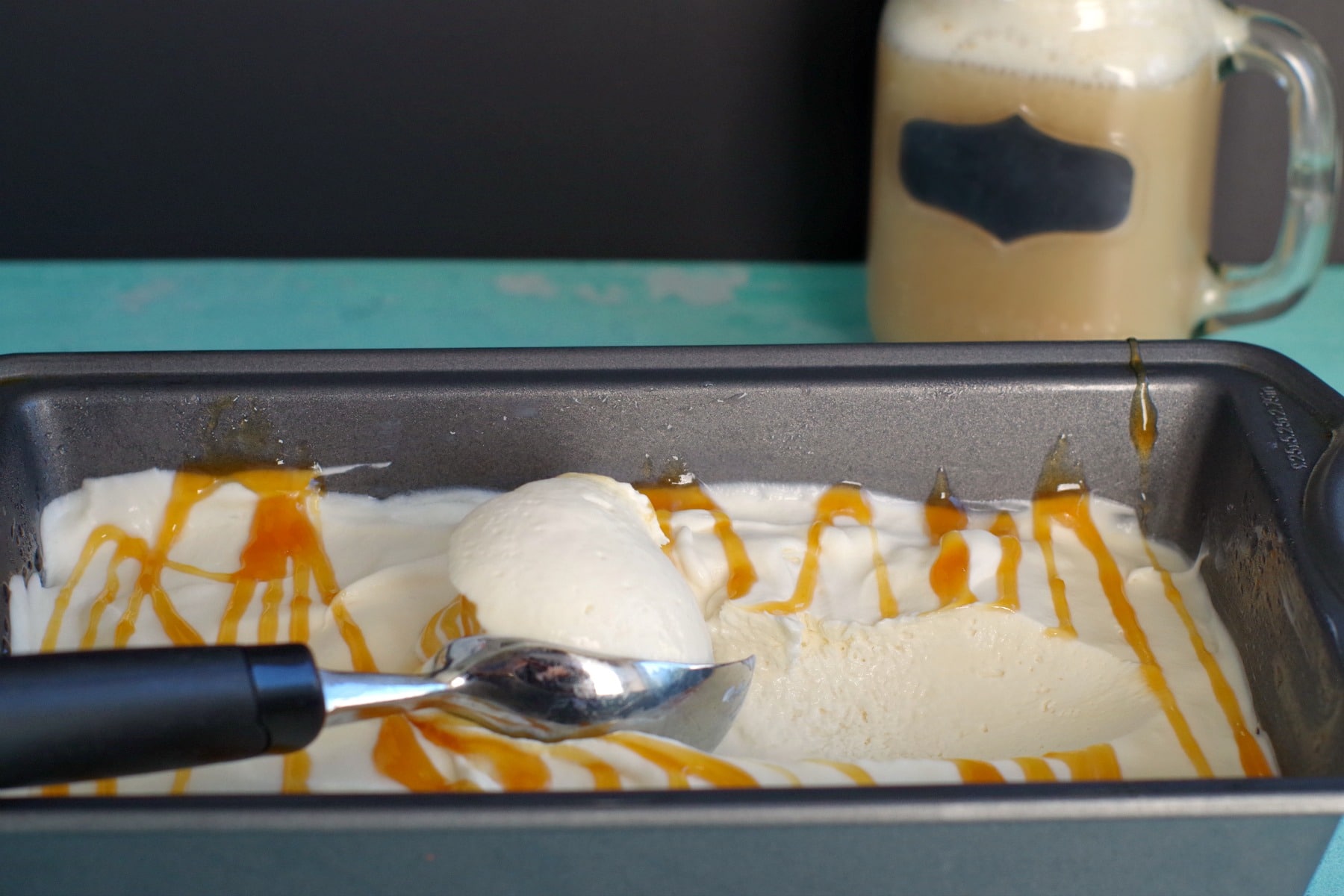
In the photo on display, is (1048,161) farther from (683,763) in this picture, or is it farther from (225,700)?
(225,700)

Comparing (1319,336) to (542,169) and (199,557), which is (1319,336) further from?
(199,557)

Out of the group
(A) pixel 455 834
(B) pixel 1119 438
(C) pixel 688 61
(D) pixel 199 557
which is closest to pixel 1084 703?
(B) pixel 1119 438

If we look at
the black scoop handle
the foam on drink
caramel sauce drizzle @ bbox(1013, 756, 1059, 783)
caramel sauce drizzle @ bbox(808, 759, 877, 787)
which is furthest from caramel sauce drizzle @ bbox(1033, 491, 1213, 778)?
the black scoop handle

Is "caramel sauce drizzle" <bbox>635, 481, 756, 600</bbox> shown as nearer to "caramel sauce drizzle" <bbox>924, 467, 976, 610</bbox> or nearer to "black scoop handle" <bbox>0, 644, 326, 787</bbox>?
"caramel sauce drizzle" <bbox>924, 467, 976, 610</bbox>

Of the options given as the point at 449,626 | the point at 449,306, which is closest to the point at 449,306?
the point at 449,306

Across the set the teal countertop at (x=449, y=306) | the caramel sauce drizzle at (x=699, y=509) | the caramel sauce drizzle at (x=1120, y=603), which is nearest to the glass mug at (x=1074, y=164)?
the teal countertop at (x=449, y=306)

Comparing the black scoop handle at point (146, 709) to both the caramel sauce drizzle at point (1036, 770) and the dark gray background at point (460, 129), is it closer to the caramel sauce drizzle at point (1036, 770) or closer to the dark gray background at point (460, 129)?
the caramel sauce drizzle at point (1036, 770)
